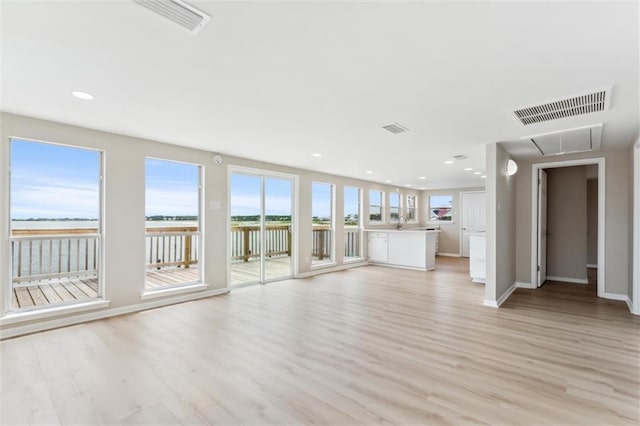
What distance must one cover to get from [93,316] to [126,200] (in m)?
1.49

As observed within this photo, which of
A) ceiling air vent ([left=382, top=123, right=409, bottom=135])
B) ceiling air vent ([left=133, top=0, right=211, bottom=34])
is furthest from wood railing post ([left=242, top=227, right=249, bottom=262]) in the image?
ceiling air vent ([left=133, top=0, right=211, bottom=34])

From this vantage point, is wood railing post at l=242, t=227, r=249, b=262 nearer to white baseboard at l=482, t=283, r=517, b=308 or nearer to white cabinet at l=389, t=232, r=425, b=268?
white cabinet at l=389, t=232, r=425, b=268

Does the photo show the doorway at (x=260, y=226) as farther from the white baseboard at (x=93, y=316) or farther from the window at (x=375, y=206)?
the window at (x=375, y=206)

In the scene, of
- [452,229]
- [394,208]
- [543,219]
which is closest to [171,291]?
[543,219]

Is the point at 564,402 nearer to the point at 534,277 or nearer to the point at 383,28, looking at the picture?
the point at 383,28

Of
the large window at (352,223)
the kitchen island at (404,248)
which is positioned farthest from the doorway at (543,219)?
the large window at (352,223)

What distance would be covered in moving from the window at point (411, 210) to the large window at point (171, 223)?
7440 millimetres

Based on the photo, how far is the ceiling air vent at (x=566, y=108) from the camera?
279 centimetres

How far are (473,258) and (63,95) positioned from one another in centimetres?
658

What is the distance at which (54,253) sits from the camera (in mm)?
3834

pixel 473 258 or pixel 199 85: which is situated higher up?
pixel 199 85

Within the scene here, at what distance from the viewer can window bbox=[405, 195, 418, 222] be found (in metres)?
10.9

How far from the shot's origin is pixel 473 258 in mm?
6152

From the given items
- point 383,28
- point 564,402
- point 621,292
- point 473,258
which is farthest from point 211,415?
point 621,292
